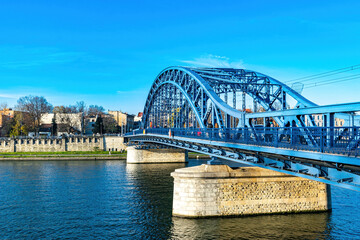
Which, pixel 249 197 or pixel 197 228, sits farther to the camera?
pixel 249 197

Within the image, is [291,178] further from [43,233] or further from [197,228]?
[43,233]

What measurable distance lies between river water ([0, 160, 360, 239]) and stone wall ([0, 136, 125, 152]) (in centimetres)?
5516

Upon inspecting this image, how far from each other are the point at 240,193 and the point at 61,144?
7954cm

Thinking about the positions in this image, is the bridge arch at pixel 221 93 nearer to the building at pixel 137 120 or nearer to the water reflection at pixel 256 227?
the water reflection at pixel 256 227

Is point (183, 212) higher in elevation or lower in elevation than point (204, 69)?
lower

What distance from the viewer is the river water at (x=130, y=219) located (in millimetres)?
25333

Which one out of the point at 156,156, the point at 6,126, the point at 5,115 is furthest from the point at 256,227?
the point at 5,115

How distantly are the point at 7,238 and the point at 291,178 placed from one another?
20980 millimetres

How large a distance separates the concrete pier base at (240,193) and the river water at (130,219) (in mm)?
759

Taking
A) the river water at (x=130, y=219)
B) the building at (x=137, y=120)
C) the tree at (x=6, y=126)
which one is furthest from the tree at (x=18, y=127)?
the river water at (x=130, y=219)

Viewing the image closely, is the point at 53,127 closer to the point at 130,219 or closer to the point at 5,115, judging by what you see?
the point at 5,115

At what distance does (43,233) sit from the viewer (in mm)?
25969

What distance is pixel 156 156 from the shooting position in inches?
2965

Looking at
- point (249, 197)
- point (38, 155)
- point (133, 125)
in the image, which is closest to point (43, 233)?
point (249, 197)
